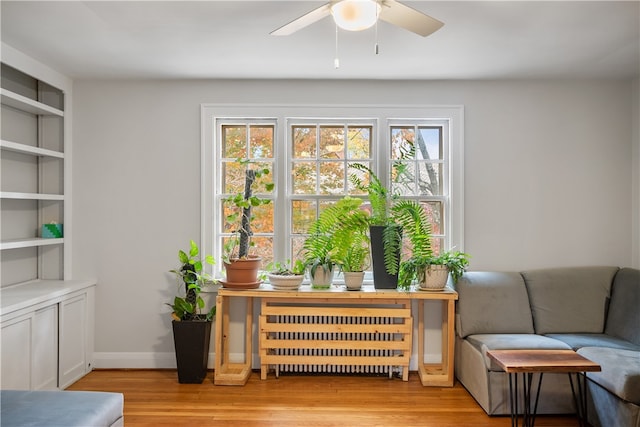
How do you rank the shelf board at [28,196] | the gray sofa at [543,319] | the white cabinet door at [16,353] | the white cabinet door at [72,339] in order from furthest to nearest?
1. the white cabinet door at [72,339]
2. the shelf board at [28,196]
3. the gray sofa at [543,319]
4. the white cabinet door at [16,353]

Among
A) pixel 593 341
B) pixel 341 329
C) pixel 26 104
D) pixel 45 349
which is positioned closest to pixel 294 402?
pixel 341 329

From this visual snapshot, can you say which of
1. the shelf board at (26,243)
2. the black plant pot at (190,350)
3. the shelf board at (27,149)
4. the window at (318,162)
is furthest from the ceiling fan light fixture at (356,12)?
the shelf board at (26,243)

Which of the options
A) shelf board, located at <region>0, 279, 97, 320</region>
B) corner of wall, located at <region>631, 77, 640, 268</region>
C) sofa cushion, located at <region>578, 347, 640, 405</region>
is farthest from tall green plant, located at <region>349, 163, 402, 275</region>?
shelf board, located at <region>0, 279, 97, 320</region>

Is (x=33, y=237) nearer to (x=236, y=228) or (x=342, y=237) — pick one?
(x=236, y=228)

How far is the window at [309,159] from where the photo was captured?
4.20 m

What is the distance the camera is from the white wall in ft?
13.6

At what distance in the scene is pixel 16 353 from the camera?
3.19 meters

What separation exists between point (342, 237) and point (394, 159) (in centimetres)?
90

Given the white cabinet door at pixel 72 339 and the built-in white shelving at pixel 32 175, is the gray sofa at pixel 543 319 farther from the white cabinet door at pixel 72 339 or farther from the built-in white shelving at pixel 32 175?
the built-in white shelving at pixel 32 175

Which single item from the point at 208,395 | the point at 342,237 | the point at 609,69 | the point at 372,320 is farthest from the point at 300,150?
the point at 609,69

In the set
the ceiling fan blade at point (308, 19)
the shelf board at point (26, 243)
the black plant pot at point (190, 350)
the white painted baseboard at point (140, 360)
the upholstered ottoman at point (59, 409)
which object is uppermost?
the ceiling fan blade at point (308, 19)

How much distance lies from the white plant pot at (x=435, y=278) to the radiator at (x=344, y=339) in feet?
0.87

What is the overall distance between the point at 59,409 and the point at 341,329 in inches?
82.9

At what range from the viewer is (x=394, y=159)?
14.0 feet
